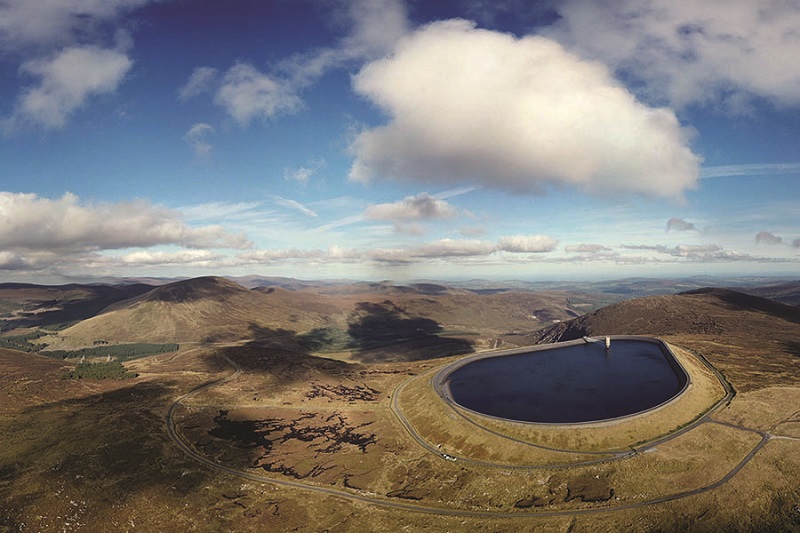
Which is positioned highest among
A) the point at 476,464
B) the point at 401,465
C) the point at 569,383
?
the point at 569,383

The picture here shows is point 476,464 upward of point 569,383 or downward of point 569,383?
downward

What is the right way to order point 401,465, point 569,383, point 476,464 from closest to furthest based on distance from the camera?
1. point 476,464
2. point 401,465
3. point 569,383

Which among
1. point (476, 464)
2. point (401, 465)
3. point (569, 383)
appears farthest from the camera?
point (569, 383)

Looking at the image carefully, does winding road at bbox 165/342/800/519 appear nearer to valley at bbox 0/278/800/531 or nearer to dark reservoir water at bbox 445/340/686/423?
valley at bbox 0/278/800/531

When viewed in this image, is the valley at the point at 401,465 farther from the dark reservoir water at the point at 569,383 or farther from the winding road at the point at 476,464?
the dark reservoir water at the point at 569,383

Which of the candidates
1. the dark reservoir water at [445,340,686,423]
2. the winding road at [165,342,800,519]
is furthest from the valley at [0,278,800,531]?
the dark reservoir water at [445,340,686,423]

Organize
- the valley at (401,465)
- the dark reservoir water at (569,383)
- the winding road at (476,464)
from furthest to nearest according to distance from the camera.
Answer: the dark reservoir water at (569,383), the valley at (401,465), the winding road at (476,464)

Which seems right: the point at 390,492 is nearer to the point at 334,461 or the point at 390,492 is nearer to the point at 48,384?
the point at 334,461

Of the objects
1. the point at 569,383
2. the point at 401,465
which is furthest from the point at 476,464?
the point at 569,383

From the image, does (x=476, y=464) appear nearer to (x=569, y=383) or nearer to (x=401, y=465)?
(x=401, y=465)

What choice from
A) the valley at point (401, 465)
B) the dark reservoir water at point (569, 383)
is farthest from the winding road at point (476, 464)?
the dark reservoir water at point (569, 383)
